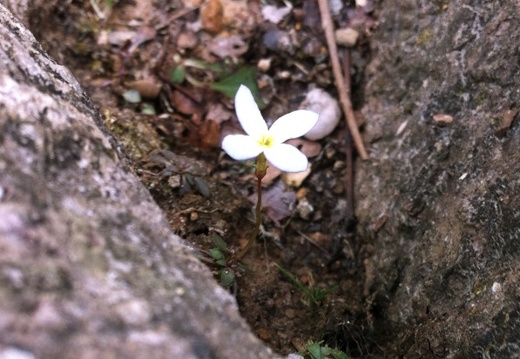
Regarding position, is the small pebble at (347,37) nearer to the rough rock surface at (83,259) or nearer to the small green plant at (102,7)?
the small green plant at (102,7)

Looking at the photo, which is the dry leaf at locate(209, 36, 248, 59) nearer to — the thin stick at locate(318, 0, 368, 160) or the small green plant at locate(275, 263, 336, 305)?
the thin stick at locate(318, 0, 368, 160)

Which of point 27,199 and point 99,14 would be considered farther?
point 99,14

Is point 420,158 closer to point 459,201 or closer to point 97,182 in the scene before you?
point 459,201

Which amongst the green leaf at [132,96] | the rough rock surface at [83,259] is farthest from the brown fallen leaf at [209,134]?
the rough rock surface at [83,259]

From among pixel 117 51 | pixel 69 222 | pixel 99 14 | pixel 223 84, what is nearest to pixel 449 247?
pixel 69 222

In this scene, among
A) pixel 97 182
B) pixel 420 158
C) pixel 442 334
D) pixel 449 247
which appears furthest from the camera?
pixel 420 158

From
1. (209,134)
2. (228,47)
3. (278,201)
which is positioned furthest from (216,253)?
(228,47)

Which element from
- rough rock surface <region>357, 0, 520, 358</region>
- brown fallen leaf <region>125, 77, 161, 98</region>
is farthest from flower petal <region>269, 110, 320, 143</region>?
brown fallen leaf <region>125, 77, 161, 98</region>
